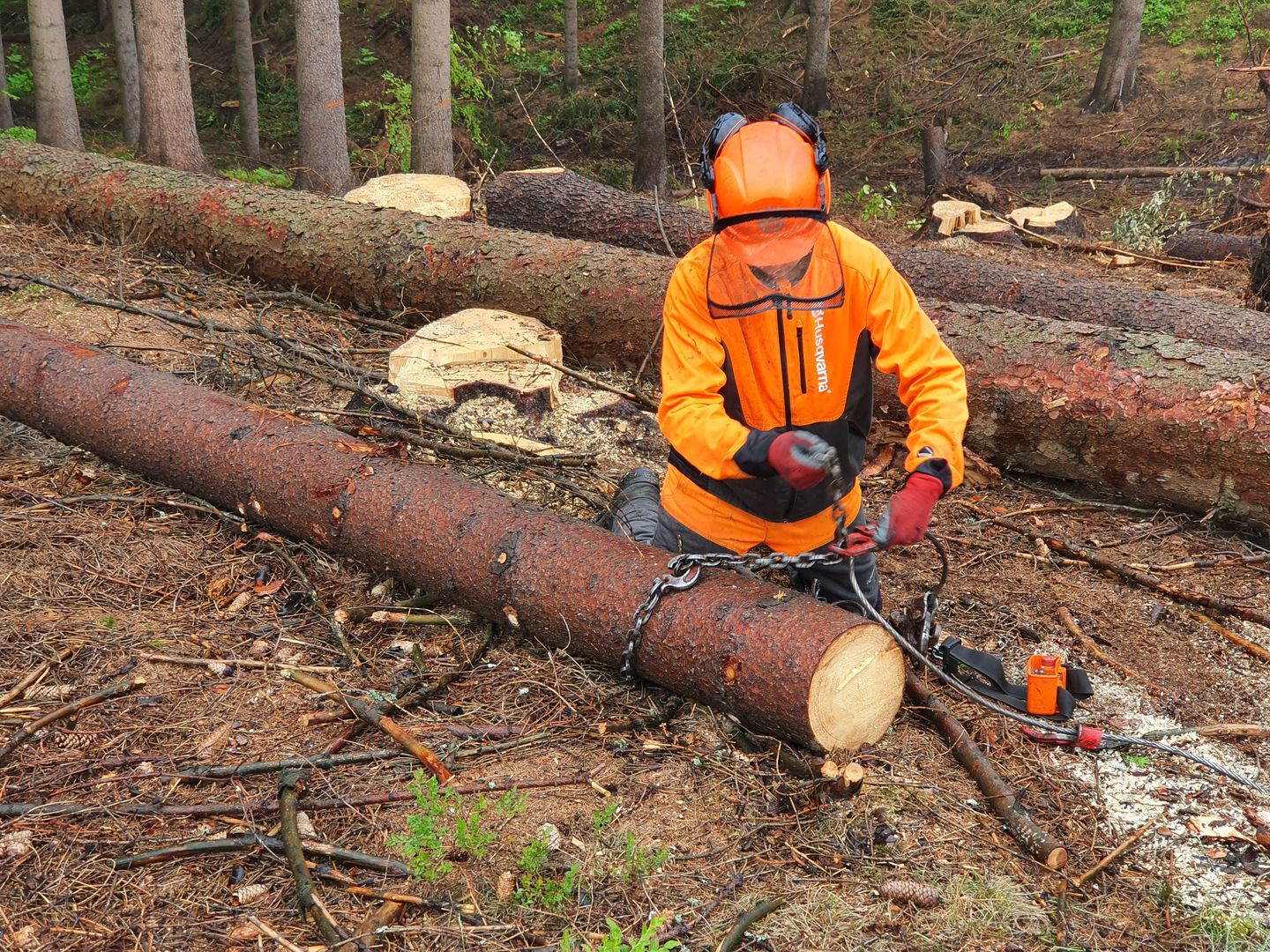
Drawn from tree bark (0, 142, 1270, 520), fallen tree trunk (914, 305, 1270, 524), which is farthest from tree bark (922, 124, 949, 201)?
fallen tree trunk (914, 305, 1270, 524)

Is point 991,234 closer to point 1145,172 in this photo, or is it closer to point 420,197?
point 1145,172

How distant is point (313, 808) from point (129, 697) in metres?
0.85

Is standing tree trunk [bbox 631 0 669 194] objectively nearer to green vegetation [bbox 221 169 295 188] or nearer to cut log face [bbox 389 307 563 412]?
green vegetation [bbox 221 169 295 188]

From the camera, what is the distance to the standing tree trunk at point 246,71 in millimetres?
13672

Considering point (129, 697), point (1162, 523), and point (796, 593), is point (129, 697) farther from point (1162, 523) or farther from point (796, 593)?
point (1162, 523)

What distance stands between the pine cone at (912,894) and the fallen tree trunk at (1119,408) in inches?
118

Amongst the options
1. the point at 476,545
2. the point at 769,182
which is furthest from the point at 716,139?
the point at 476,545

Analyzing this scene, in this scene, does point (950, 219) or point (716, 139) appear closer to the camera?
point (716, 139)

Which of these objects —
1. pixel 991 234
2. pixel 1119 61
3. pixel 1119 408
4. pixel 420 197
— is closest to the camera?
Answer: pixel 1119 408

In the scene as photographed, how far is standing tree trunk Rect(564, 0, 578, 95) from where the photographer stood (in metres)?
15.9

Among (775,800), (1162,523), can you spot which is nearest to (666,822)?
(775,800)

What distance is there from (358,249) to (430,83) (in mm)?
4076

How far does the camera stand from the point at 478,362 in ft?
17.1

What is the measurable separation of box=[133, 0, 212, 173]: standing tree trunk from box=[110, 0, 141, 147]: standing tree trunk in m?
5.16
